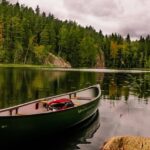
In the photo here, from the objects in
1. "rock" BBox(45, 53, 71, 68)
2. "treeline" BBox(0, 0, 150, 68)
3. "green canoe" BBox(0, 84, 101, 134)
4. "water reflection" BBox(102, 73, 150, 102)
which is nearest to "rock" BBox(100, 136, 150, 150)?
"green canoe" BBox(0, 84, 101, 134)

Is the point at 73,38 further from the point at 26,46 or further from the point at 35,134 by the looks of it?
the point at 35,134

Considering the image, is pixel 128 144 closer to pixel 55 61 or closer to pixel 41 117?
pixel 41 117

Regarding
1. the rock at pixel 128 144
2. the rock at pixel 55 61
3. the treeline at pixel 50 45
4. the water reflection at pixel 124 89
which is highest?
the treeline at pixel 50 45

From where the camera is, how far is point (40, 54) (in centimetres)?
12606

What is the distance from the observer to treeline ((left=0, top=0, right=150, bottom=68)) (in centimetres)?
12500

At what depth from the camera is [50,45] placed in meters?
137

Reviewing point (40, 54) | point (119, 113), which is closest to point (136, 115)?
point (119, 113)

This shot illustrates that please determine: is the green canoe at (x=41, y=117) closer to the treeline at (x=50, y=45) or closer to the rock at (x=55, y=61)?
the treeline at (x=50, y=45)

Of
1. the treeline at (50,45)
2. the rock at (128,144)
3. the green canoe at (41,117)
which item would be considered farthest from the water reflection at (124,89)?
the treeline at (50,45)

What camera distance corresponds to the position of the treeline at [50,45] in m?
125

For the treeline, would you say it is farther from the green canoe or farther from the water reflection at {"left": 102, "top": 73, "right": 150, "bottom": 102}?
the green canoe

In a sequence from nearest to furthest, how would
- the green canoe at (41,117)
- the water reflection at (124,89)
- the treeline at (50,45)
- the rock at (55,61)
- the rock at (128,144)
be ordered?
1. the rock at (128,144)
2. the green canoe at (41,117)
3. the water reflection at (124,89)
4. the treeline at (50,45)
5. the rock at (55,61)

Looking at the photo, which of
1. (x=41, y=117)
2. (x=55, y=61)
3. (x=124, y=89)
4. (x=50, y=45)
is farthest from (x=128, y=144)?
(x=50, y=45)

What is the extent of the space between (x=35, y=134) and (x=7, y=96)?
66.6 ft
